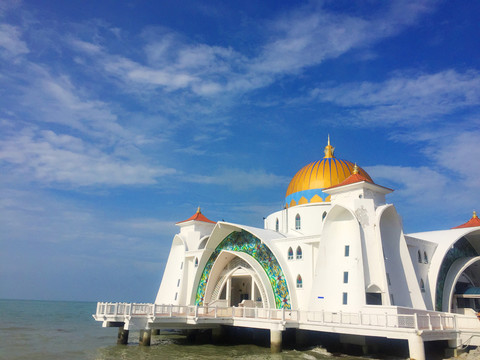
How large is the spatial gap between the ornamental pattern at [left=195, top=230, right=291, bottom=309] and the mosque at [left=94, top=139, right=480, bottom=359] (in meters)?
0.07

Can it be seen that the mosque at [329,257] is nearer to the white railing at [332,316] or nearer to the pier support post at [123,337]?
the white railing at [332,316]

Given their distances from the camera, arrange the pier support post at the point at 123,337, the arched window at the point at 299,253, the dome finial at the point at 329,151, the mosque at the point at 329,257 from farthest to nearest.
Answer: the dome finial at the point at 329,151, the arched window at the point at 299,253, the pier support post at the point at 123,337, the mosque at the point at 329,257

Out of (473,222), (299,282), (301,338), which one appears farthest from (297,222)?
(473,222)

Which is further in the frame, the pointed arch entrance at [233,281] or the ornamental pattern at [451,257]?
the pointed arch entrance at [233,281]

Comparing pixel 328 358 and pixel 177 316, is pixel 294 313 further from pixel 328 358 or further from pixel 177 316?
pixel 177 316

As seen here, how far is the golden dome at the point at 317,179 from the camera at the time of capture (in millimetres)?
28156

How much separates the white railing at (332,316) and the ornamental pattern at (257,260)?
2.35m

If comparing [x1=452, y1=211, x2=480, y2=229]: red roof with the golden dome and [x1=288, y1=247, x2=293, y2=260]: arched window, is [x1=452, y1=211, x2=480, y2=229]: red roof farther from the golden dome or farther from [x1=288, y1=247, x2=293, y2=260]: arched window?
[x1=288, y1=247, x2=293, y2=260]: arched window

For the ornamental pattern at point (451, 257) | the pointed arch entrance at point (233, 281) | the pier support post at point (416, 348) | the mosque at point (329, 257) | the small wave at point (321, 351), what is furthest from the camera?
the pointed arch entrance at point (233, 281)

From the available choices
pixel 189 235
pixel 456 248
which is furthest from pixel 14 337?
pixel 456 248

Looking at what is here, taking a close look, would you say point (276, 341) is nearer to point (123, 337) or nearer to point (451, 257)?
point (123, 337)

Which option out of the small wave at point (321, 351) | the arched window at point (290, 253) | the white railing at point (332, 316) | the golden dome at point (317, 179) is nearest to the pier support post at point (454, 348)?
the white railing at point (332, 316)

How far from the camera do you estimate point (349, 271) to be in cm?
2025

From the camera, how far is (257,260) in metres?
25.8
